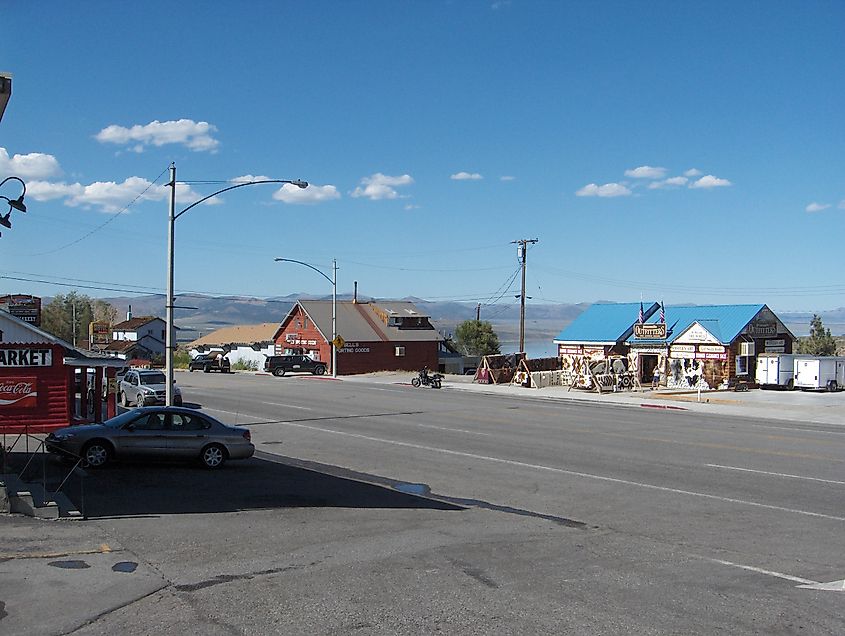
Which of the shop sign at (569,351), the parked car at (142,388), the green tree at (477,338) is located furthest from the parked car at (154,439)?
the green tree at (477,338)

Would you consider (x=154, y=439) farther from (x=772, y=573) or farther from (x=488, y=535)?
(x=772, y=573)

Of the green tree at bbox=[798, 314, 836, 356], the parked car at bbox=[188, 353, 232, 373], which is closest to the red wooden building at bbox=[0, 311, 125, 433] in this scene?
the parked car at bbox=[188, 353, 232, 373]

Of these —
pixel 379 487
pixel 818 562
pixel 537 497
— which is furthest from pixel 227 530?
pixel 818 562

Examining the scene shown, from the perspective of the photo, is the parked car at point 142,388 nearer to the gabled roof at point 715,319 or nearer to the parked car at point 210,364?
the gabled roof at point 715,319

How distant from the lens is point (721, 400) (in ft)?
140

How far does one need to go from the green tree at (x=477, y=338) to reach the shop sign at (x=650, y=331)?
1788 inches

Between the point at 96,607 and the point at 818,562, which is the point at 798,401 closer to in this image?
the point at 818,562

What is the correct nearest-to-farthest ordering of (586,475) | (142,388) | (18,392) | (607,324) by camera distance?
(586,475), (18,392), (142,388), (607,324)

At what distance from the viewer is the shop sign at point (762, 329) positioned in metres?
52.4

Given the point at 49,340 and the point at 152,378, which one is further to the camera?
the point at 152,378

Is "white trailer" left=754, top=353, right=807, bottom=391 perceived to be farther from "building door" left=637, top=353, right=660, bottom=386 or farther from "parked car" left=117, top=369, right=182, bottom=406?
"parked car" left=117, top=369, right=182, bottom=406

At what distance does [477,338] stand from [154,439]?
281ft

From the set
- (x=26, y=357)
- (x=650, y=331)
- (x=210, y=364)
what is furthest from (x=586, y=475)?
(x=210, y=364)

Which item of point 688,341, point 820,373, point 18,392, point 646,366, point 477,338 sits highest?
point 477,338
